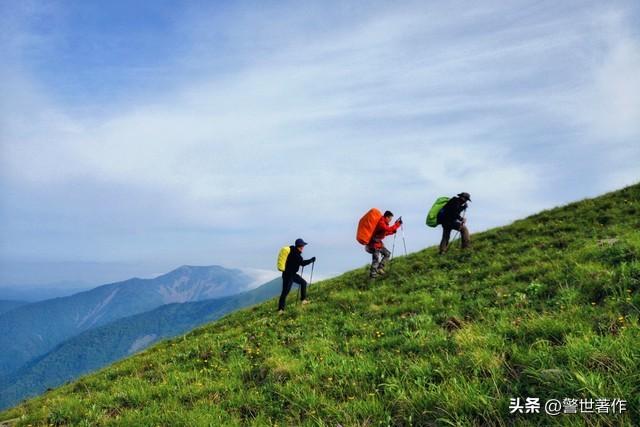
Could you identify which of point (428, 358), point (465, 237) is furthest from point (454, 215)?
point (428, 358)

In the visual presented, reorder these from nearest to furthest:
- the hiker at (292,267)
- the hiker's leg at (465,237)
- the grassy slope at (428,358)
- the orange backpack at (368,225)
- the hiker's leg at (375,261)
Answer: the grassy slope at (428,358) → the hiker at (292,267) → the orange backpack at (368,225) → the hiker's leg at (375,261) → the hiker's leg at (465,237)

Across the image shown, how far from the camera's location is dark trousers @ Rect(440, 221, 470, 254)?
68.7 feet

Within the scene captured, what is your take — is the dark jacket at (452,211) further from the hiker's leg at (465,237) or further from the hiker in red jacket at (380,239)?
the hiker in red jacket at (380,239)

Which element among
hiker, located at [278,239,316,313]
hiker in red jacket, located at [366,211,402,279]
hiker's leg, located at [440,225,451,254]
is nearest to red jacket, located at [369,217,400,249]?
hiker in red jacket, located at [366,211,402,279]

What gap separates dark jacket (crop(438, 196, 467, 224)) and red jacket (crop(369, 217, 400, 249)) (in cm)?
226

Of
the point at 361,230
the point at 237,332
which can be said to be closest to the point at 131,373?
the point at 237,332

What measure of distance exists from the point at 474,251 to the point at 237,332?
1113 centimetres

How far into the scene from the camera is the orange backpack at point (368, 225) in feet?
66.7

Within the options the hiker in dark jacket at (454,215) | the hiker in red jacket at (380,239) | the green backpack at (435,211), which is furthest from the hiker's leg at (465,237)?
the hiker in red jacket at (380,239)

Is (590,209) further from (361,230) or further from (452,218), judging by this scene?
(361,230)

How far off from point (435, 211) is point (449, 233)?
1.45 m

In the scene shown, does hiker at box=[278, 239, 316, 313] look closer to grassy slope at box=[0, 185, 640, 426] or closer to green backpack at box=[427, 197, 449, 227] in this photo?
grassy slope at box=[0, 185, 640, 426]

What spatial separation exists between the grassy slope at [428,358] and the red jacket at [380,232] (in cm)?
375

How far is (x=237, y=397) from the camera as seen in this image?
26.8ft
